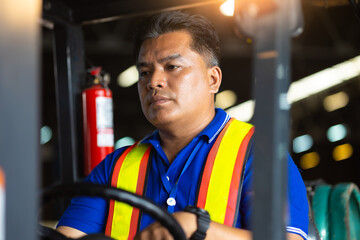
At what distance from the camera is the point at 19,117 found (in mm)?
623

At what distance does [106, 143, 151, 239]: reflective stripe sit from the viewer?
6.55ft

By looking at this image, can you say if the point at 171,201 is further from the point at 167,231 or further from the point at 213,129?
the point at 167,231

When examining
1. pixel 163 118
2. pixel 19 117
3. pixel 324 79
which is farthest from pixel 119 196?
pixel 324 79

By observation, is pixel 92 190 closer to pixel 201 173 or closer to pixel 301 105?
pixel 201 173

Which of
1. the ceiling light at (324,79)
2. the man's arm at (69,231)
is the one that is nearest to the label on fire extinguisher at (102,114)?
the man's arm at (69,231)

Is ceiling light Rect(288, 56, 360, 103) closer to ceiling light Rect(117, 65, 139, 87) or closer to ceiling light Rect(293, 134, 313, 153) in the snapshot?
ceiling light Rect(293, 134, 313, 153)

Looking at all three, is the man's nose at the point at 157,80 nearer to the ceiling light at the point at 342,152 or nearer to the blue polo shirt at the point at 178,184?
the blue polo shirt at the point at 178,184

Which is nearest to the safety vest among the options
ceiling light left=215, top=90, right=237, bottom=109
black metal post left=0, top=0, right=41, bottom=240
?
black metal post left=0, top=0, right=41, bottom=240

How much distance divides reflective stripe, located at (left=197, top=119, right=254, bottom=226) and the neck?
146mm

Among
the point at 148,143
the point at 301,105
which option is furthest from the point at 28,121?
the point at 301,105

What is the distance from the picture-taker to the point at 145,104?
2.10m

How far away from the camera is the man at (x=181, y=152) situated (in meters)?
1.84

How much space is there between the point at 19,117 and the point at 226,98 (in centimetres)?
1595

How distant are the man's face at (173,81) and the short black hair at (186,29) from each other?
27 mm
